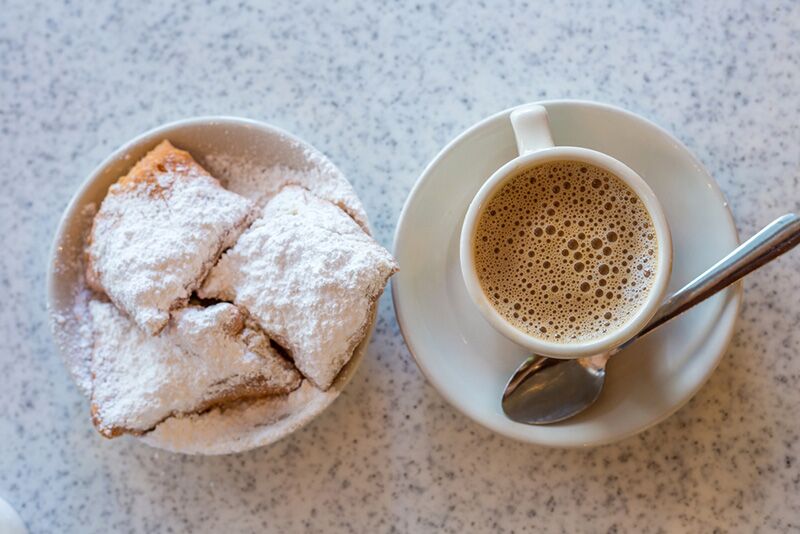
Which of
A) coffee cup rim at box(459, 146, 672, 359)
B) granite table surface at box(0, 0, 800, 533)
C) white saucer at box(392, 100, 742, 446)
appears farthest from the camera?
granite table surface at box(0, 0, 800, 533)

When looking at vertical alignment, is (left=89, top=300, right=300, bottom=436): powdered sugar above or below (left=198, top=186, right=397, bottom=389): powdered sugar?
below

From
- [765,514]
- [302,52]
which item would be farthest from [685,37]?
[765,514]

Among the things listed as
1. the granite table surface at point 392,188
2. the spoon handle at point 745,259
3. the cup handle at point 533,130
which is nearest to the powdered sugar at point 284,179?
the granite table surface at point 392,188

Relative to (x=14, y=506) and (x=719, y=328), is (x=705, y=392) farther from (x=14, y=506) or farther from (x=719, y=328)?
(x=14, y=506)

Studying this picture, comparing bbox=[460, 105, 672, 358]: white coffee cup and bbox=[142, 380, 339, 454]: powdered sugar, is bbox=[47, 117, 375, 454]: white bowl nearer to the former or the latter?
bbox=[142, 380, 339, 454]: powdered sugar

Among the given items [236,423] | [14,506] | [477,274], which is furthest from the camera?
[14,506]

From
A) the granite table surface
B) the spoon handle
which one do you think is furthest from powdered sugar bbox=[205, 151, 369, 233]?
the spoon handle

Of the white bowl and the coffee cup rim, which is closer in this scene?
the coffee cup rim
